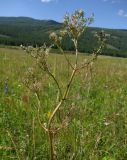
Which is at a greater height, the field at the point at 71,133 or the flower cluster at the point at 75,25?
the flower cluster at the point at 75,25

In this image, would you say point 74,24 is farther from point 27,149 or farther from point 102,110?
point 102,110

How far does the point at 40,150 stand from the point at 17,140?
1.02 feet

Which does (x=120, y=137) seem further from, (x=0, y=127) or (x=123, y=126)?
(x=0, y=127)

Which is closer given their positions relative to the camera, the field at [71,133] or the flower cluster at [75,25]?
the flower cluster at [75,25]

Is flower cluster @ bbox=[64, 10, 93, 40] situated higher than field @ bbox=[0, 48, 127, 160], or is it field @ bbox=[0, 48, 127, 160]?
flower cluster @ bbox=[64, 10, 93, 40]

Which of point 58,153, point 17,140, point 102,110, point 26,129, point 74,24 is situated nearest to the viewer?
point 74,24

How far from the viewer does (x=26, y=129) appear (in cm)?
429

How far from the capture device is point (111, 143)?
4180 mm

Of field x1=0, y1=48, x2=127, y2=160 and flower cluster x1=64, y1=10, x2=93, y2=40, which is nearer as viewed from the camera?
flower cluster x1=64, y1=10, x2=93, y2=40

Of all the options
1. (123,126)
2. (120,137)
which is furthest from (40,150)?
(123,126)

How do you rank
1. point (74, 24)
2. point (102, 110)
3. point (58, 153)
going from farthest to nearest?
point (102, 110), point (58, 153), point (74, 24)

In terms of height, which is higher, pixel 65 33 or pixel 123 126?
pixel 65 33

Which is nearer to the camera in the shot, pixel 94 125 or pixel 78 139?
pixel 78 139

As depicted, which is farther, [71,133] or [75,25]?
[71,133]
